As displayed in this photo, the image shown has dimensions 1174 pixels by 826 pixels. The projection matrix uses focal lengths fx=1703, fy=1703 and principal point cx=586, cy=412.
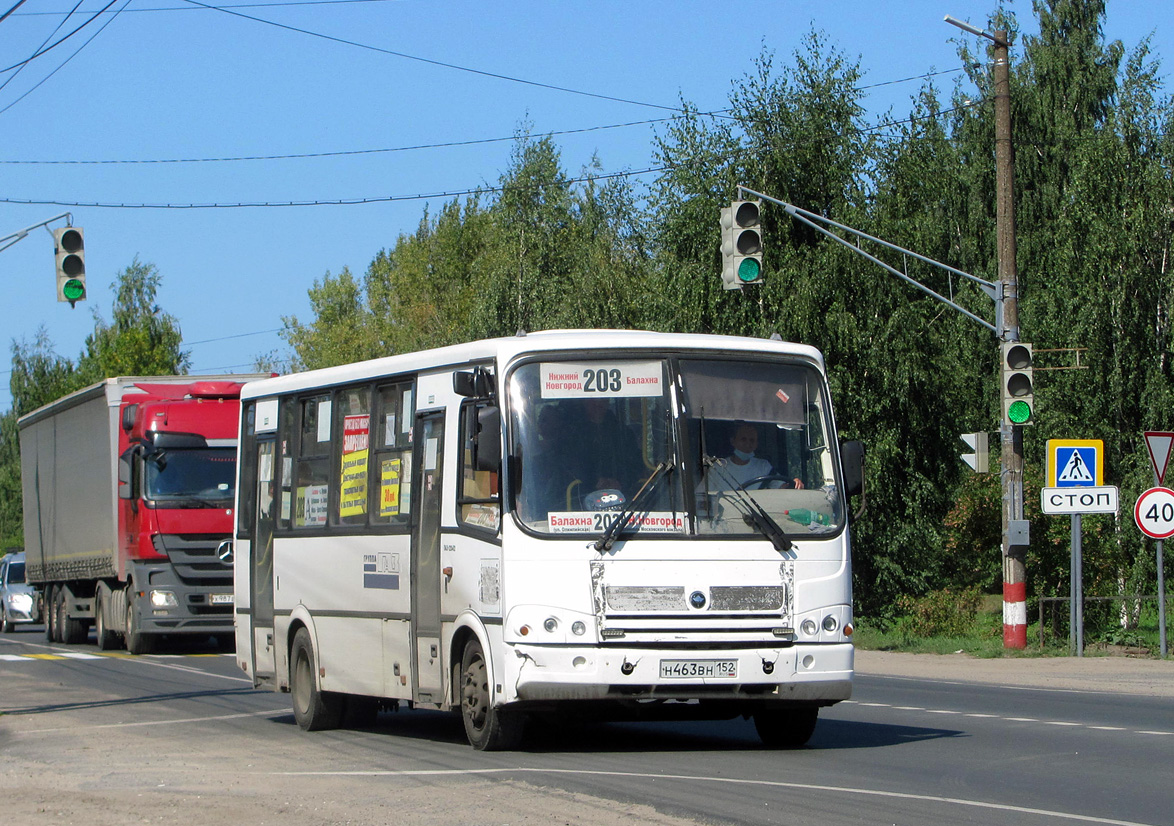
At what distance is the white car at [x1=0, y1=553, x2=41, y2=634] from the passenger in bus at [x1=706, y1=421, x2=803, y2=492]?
34.3 meters

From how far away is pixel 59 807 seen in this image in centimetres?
980

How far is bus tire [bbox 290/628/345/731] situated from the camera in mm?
14594

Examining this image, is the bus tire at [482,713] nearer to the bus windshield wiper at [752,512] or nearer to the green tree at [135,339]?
the bus windshield wiper at [752,512]

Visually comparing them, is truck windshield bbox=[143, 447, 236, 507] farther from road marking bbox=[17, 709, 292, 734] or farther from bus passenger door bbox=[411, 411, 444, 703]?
bus passenger door bbox=[411, 411, 444, 703]

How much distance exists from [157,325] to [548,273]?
143 feet

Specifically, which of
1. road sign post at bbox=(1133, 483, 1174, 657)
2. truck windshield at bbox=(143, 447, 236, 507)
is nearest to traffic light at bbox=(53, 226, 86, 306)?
truck windshield at bbox=(143, 447, 236, 507)

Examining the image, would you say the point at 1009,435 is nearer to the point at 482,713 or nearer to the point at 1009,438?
the point at 1009,438

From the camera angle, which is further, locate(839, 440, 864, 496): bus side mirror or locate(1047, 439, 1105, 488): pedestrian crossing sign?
locate(1047, 439, 1105, 488): pedestrian crossing sign

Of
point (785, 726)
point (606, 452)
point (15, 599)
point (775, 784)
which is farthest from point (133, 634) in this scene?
point (775, 784)

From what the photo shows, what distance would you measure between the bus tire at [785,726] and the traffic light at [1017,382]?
13.0m

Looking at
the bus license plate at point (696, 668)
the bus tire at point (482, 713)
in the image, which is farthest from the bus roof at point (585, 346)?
the bus license plate at point (696, 668)

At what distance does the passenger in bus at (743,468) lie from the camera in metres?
11.9

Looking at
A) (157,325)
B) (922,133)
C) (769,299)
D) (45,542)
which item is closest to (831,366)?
(769,299)

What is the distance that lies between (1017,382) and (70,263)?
44.6 feet
